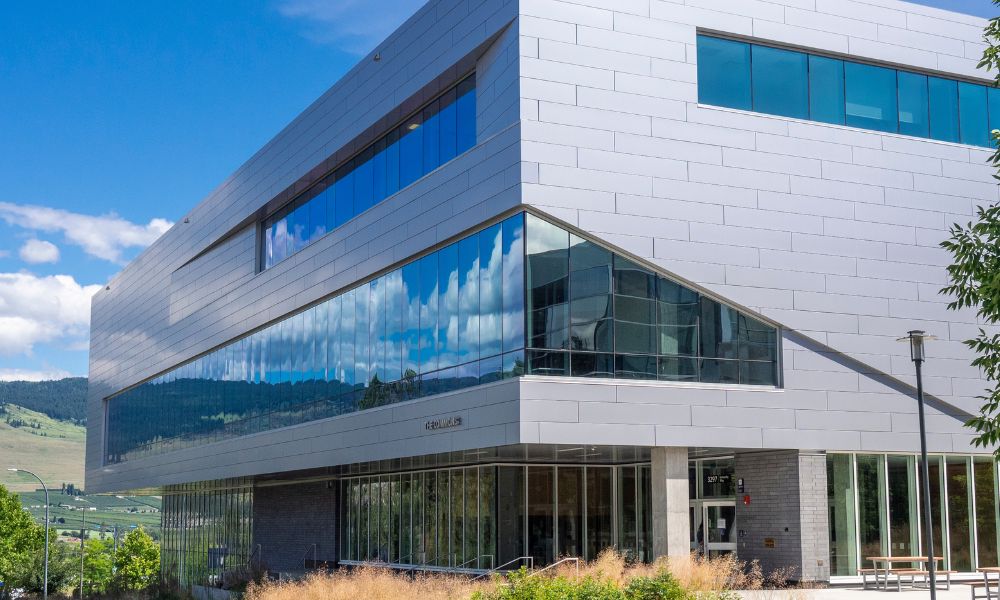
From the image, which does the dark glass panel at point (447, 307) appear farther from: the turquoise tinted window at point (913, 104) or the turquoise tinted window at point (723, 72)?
the turquoise tinted window at point (913, 104)

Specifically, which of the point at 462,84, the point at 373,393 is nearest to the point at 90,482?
the point at 373,393

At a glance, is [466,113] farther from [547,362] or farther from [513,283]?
[547,362]

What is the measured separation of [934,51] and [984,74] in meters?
1.73

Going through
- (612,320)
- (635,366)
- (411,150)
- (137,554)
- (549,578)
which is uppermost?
(411,150)

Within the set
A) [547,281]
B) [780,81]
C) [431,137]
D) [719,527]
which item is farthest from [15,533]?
[780,81]

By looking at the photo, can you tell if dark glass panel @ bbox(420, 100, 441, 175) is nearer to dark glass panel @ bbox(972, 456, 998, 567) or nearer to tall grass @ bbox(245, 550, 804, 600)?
tall grass @ bbox(245, 550, 804, 600)

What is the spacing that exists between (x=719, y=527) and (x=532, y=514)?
5.15 metres

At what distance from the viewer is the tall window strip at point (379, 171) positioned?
3081 centimetres

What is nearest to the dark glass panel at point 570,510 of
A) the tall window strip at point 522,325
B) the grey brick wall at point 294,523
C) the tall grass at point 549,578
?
the tall window strip at point 522,325

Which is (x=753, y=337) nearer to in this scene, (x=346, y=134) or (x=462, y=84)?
(x=462, y=84)

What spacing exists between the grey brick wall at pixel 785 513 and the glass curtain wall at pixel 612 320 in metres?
2.81

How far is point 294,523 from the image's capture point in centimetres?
4700

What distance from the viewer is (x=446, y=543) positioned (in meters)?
34.5

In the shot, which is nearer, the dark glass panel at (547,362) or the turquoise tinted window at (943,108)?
the dark glass panel at (547,362)
